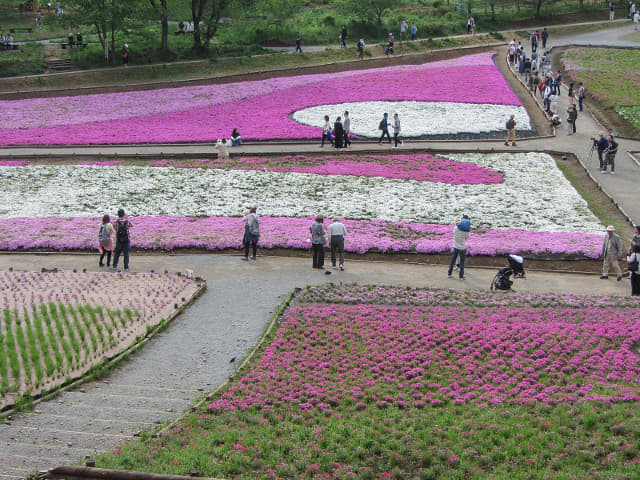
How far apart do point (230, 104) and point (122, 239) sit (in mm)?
27353

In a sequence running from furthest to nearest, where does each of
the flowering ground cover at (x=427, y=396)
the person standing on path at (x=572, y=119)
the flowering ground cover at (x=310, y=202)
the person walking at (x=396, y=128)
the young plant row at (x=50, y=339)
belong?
the person standing on path at (x=572, y=119) → the person walking at (x=396, y=128) → the flowering ground cover at (x=310, y=202) → the young plant row at (x=50, y=339) → the flowering ground cover at (x=427, y=396)

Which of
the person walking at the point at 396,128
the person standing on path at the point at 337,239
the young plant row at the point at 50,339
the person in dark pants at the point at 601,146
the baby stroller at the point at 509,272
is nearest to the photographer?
A: the young plant row at the point at 50,339

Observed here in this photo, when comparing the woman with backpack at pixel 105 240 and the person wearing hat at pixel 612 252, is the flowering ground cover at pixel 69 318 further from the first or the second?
the person wearing hat at pixel 612 252

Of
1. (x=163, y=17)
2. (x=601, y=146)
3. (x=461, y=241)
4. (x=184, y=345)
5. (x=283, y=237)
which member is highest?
(x=163, y=17)

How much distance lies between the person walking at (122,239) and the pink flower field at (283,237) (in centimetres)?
258

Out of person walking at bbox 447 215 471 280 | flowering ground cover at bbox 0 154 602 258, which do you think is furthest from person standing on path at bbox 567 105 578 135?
person walking at bbox 447 215 471 280

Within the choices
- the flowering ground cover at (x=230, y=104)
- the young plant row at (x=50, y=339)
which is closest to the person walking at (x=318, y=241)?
the young plant row at (x=50, y=339)

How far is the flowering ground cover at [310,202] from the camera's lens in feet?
92.5

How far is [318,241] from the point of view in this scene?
24984mm

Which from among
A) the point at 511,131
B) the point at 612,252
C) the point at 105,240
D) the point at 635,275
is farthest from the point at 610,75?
the point at 105,240

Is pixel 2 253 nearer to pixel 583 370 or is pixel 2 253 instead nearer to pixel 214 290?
pixel 214 290

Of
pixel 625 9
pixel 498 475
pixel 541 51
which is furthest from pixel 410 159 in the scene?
pixel 625 9

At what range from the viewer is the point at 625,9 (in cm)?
8512

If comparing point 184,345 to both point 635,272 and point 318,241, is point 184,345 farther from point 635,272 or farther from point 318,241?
point 635,272
